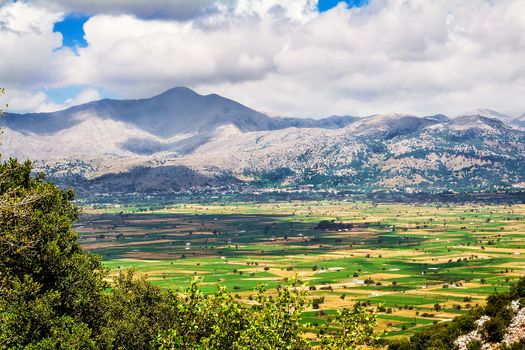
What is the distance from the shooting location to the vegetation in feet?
115

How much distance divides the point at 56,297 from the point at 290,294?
2785cm

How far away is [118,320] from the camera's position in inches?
2537

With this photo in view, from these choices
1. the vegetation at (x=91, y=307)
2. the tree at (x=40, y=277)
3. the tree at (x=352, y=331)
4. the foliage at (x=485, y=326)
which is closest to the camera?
the vegetation at (x=91, y=307)

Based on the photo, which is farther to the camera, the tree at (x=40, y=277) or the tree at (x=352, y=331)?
the tree at (x=40, y=277)

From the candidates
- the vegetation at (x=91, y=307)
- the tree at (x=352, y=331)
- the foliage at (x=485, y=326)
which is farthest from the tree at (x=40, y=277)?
the foliage at (x=485, y=326)

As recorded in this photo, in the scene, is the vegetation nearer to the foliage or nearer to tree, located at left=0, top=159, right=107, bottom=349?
tree, located at left=0, top=159, right=107, bottom=349

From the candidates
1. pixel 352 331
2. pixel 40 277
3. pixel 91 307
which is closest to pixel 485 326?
pixel 352 331

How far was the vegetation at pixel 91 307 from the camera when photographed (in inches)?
1378

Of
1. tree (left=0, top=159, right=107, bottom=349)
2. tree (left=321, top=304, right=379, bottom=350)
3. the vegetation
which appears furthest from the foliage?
tree (left=0, top=159, right=107, bottom=349)

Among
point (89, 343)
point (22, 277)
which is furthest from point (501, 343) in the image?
point (22, 277)

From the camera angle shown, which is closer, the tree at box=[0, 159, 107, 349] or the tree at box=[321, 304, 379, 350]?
the tree at box=[321, 304, 379, 350]

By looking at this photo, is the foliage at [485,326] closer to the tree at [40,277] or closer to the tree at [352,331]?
the tree at [352,331]

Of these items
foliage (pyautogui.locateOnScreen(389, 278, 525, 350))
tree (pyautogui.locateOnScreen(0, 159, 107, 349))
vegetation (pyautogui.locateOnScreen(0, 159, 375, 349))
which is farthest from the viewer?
foliage (pyautogui.locateOnScreen(389, 278, 525, 350))

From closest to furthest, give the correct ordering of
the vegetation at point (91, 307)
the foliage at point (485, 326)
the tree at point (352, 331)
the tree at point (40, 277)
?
the vegetation at point (91, 307) < the tree at point (352, 331) < the tree at point (40, 277) < the foliage at point (485, 326)
